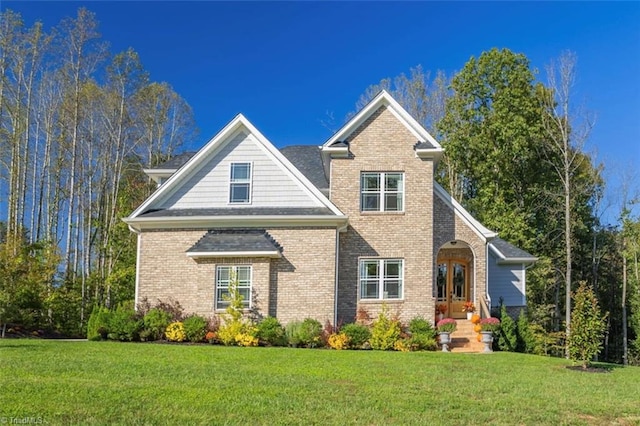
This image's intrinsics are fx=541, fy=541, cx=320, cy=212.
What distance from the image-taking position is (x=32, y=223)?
1129 inches

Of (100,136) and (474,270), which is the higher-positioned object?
(100,136)

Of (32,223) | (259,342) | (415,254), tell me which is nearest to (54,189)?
(32,223)

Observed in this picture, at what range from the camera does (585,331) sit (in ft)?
44.5

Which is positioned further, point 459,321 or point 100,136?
point 100,136

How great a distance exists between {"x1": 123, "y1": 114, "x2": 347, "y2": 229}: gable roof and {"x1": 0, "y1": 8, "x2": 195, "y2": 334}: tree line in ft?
20.8

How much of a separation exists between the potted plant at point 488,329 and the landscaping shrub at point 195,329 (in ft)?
28.4

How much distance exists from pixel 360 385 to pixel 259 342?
23.3 feet

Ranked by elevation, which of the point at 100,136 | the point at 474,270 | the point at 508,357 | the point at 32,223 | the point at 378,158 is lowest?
the point at 508,357

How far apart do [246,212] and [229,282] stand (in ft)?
7.96

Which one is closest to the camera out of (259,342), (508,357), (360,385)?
(360,385)

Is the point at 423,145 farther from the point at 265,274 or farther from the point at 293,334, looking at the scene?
the point at 293,334

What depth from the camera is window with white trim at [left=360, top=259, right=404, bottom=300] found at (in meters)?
18.3

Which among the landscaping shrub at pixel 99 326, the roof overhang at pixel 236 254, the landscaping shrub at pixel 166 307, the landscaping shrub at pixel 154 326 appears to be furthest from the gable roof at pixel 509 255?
the landscaping shrub at pixel 99 326

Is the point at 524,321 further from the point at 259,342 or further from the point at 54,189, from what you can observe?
the point at 54,189
